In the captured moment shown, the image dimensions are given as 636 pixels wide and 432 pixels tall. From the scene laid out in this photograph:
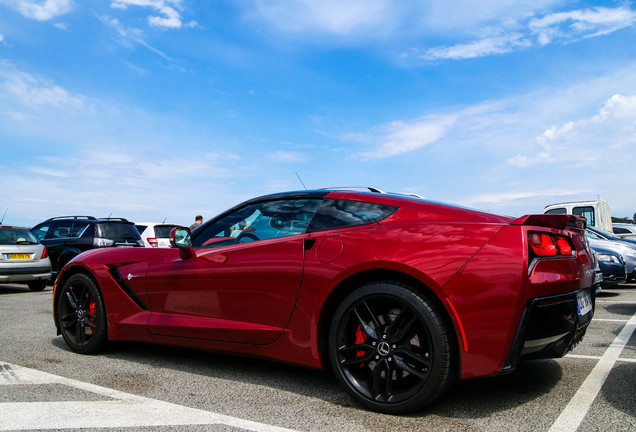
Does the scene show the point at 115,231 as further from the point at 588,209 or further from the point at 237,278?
the point at 588,209

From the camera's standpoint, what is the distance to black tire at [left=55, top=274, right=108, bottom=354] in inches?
167

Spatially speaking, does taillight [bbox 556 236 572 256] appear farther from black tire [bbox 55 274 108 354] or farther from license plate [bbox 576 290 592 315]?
black tire [bbox 55 274 108 354]

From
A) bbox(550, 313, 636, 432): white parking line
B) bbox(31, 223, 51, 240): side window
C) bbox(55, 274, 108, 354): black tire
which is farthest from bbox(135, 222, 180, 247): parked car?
bbox(550, 313, 636, 432): white parking line

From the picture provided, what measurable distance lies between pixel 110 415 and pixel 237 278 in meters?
1.09

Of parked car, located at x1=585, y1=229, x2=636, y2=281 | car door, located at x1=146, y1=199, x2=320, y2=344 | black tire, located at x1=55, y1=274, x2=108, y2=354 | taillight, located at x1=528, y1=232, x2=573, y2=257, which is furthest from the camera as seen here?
parked car, located at x1=585, y1=229, x2=636, y2=281

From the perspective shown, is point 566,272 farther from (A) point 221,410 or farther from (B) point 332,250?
(A) point 221,410

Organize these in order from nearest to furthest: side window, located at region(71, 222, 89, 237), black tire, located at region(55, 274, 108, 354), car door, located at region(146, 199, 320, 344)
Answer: car door, located at region(146, 199, 320, 344) → black tire, located at region(55, 274, 108, 354) → side window, located at region(71, 222, 89, 237)

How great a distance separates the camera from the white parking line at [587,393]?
8.59ft

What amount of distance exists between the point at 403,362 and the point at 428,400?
0.23 metres

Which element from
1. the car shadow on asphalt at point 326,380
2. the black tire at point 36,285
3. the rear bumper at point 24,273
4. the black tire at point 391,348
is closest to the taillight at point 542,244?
the black tire at point 391,348

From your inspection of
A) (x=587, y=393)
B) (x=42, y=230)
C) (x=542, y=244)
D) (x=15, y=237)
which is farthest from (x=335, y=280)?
(x=42, y=230)

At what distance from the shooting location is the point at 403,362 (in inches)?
111

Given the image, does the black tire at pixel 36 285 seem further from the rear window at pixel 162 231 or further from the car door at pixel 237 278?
the car door at pixel 237 278

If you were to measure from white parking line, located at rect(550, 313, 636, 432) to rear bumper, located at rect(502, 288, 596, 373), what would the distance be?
0.30 meters
